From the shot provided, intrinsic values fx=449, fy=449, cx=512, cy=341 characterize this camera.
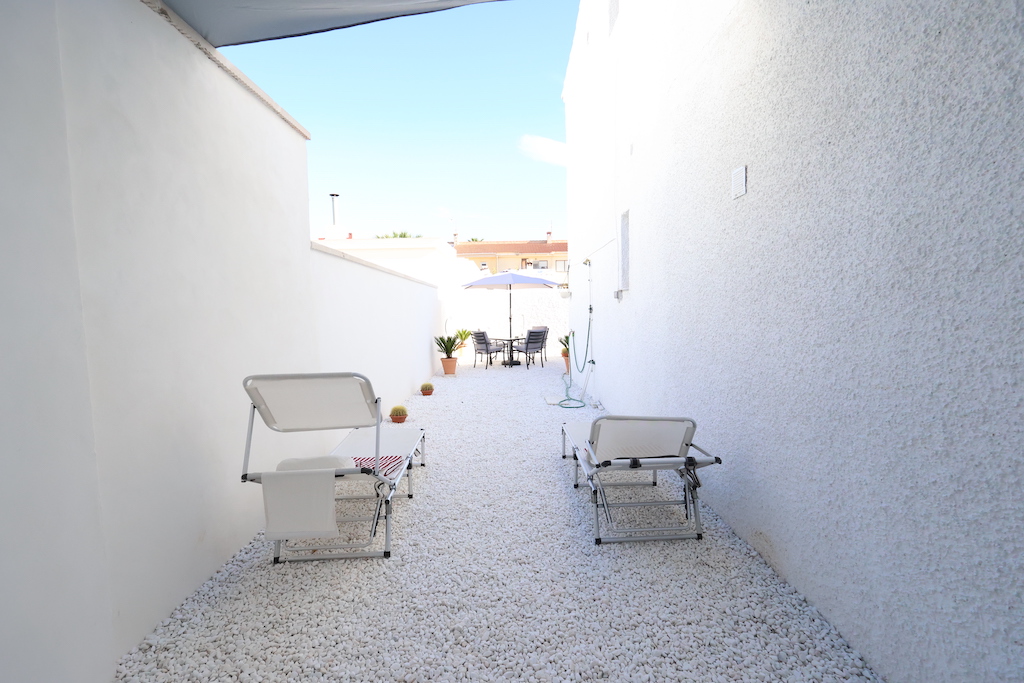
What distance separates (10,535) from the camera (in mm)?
1349

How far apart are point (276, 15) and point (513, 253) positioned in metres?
26.8

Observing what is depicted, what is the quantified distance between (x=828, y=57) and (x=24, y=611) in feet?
11.5

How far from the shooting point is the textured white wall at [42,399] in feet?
4.49

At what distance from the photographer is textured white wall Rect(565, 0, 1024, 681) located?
1274mm

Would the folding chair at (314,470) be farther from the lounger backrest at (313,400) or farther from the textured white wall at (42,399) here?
the textured white wall at (42,399)

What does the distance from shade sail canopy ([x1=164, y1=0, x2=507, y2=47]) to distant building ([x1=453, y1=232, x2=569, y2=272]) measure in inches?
1017

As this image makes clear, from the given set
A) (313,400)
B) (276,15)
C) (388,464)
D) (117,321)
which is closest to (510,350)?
(388,464)

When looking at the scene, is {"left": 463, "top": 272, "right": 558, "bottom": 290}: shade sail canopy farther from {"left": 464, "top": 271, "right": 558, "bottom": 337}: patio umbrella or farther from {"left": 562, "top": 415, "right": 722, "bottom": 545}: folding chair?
{"left": 562, "top": 415, "right": 722, "bottom": 545}: folding chair

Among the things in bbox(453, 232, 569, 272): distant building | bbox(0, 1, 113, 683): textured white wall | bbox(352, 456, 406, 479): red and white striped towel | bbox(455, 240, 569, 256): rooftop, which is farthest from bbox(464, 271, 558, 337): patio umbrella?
bbox(455, 240, 569, 256): rooftop

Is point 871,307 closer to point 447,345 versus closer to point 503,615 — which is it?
point 503,615

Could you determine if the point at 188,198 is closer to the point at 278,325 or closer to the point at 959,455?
the point at 278,325

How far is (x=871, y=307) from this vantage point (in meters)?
1.71

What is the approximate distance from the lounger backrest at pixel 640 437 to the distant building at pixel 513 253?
2617cm

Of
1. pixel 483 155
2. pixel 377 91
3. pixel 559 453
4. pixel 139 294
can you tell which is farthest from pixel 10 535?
pixel 483 155
